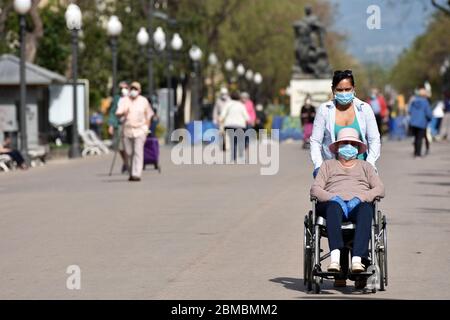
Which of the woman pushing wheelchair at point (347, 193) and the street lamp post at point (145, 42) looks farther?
the street lamp post at point (145, 42)

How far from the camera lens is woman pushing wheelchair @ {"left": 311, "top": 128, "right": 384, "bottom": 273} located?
11.2m

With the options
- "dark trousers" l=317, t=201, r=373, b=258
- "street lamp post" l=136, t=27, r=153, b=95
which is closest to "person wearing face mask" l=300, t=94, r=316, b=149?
"street lamp post" l=136, t=27, r=153, b=95

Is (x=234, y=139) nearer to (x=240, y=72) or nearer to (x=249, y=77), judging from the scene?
(x=240, y=72)

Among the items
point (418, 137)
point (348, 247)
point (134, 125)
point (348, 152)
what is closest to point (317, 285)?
point (348, 247)

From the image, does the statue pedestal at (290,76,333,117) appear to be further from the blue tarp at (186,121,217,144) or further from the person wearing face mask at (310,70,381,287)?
the person wearing face mask at (310,70,381,287)

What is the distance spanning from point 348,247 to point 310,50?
54.8 m

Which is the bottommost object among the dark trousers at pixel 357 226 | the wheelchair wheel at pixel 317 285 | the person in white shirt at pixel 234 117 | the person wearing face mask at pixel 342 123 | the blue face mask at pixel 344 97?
the wheelchair wheel at pixel 317 285

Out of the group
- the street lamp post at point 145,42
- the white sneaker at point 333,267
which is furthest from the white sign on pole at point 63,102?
the white sneaker at point 333,267

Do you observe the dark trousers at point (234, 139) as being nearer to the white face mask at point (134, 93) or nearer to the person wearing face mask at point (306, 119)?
the person wearing face mask at point (306, 119)

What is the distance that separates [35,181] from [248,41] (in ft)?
206

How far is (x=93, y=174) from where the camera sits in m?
29.9

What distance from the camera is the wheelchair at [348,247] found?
11156mm

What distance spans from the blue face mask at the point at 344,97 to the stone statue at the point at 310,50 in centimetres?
5325
